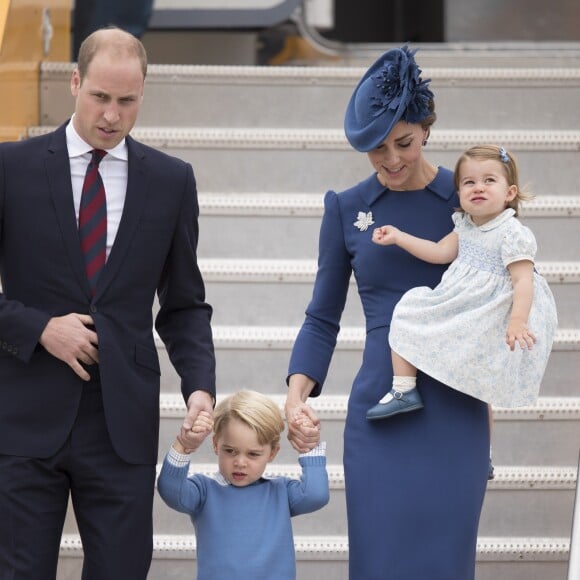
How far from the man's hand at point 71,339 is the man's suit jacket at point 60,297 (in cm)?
2

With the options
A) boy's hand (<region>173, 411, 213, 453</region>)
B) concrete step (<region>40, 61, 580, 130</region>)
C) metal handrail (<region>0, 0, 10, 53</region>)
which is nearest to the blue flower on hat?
boy's hand (<region>173, 411, 213, 453</region>)

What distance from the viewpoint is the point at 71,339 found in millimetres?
2764

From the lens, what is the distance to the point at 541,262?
475 centimetres

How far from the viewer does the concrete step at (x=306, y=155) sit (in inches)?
198

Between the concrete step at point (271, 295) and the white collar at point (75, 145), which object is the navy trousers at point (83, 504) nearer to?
the white collar at point (75, 145)

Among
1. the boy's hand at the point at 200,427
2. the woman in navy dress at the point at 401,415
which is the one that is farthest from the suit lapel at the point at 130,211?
the woman in navy dress at the point at 401,415

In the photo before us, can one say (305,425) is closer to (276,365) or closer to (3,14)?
(276,365)

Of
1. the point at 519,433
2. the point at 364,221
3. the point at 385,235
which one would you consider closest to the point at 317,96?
the point at 519,433

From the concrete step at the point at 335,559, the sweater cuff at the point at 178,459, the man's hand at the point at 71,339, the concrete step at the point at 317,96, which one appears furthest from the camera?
the concrete step at the point at 317,96

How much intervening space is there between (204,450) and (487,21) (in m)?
5.41

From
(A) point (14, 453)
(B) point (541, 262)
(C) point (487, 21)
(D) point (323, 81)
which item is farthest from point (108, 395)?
(C) point (487, 21)

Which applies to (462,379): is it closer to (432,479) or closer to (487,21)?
(432,479)

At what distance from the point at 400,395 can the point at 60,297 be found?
71 centimetres

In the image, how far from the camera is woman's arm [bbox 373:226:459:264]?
2889 mm
